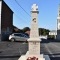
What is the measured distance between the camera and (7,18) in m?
55.5

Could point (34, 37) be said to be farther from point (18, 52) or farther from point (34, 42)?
point (18, 52)

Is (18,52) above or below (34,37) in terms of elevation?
below

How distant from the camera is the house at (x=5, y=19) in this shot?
49531mm

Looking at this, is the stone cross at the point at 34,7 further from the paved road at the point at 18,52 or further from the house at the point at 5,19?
the house at the point at 5,19

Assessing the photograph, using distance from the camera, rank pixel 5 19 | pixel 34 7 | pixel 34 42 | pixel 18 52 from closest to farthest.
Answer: pixel 34 42
pixel 34 7
pixel 18 52
pixel 5 19

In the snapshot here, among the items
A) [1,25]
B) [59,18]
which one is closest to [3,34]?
[1,25]

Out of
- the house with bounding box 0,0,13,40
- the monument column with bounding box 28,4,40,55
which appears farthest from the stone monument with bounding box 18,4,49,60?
the house with bounding box 0,0,13,40

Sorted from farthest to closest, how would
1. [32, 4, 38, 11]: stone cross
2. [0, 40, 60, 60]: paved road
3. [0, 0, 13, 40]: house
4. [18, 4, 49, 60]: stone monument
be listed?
[0, 0, 13, 40]: house, [0, 40, 60, 60]: paved road, [32, 4, 38, 11]: stone cross, [18, 4, 49, 60]: stone monument

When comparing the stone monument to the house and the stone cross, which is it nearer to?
the stone cross

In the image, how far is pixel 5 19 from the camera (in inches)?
2108

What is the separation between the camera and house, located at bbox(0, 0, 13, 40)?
4953 cm

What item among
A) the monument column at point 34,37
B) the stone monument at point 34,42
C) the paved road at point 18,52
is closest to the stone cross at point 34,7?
the monument column at point 34,37

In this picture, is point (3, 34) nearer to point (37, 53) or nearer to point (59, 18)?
point (37, 53)

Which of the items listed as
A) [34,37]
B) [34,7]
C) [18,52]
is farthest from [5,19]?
[34,37]
